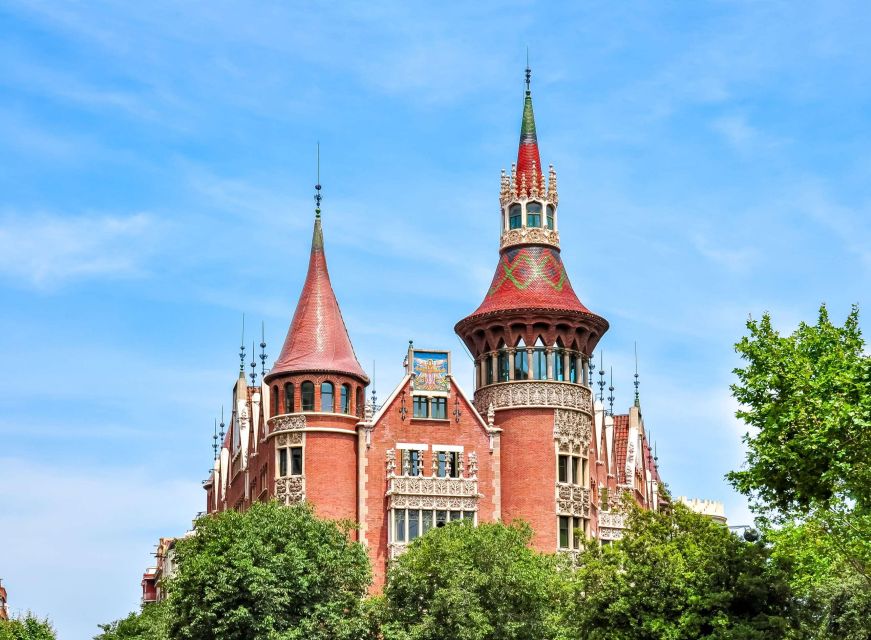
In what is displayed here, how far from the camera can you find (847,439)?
60.5 metres

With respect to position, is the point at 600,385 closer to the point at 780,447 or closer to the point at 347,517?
the point at 347,517

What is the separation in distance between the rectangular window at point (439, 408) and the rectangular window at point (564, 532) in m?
9.31

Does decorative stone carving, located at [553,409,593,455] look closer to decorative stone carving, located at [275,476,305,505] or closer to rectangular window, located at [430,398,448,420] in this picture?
rectangular window, located at [430,398,448,420]

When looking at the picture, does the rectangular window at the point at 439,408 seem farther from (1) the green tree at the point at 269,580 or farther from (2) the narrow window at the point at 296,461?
(1) the green tree at the point at 269,580

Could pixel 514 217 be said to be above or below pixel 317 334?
above

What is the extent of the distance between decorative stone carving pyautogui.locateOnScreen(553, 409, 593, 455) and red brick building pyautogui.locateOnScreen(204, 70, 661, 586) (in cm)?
8

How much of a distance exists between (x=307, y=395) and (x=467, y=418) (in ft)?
32.2

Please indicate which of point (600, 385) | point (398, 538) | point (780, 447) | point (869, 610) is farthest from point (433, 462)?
point (780, 447)

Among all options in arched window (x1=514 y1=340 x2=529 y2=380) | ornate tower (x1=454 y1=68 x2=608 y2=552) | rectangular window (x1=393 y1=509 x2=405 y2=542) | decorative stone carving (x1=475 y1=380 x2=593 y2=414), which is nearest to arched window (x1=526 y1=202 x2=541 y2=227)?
ornate tower (x1=454 y1=68 x2=608 y2=552)

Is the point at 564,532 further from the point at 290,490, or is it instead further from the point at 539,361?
the point at 290,490

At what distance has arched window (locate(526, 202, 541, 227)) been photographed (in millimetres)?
109625

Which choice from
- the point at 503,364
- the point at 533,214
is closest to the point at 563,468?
the point at 503,364

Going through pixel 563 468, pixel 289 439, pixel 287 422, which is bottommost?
pixel 563 468

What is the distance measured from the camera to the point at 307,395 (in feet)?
340
